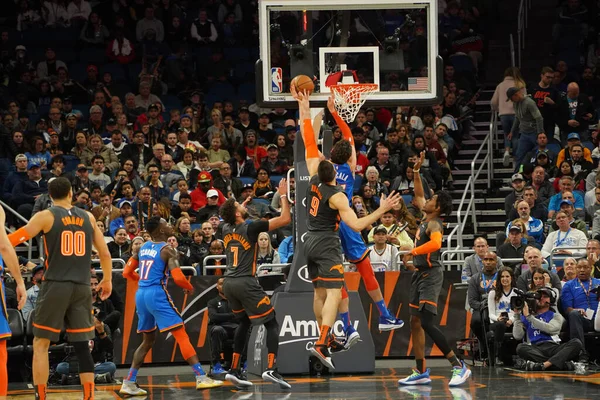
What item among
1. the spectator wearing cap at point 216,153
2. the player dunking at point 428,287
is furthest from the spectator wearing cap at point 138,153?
the player dunking at point 428,287

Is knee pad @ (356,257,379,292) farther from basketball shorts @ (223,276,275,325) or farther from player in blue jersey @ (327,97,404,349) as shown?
basketball shorts @ (223,276,275,325)

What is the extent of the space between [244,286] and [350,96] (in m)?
2.65

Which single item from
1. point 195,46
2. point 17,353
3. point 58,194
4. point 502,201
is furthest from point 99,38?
point 58,194

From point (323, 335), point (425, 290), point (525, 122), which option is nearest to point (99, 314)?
point (323, 335)

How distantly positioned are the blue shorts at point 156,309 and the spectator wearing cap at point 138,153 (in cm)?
847

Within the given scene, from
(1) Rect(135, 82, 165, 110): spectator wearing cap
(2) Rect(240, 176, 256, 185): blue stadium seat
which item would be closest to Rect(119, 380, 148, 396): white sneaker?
(2) Rect(240, 176, 256, 185): blue stadium seat

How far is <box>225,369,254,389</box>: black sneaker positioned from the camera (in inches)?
520

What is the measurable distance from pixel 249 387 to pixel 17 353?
11.9ft

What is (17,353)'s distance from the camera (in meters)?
15.3

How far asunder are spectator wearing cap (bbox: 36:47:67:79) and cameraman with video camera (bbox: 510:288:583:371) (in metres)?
13.3

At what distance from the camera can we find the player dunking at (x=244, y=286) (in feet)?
43.6

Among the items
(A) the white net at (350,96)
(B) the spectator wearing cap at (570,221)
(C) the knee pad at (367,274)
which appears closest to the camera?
(C) the knee pad at (367,274)

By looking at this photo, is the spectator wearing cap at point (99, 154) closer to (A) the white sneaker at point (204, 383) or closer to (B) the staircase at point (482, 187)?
(B) the staircase at point (482, 187)

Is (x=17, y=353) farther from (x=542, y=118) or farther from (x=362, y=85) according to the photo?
(x=542, y=118)
